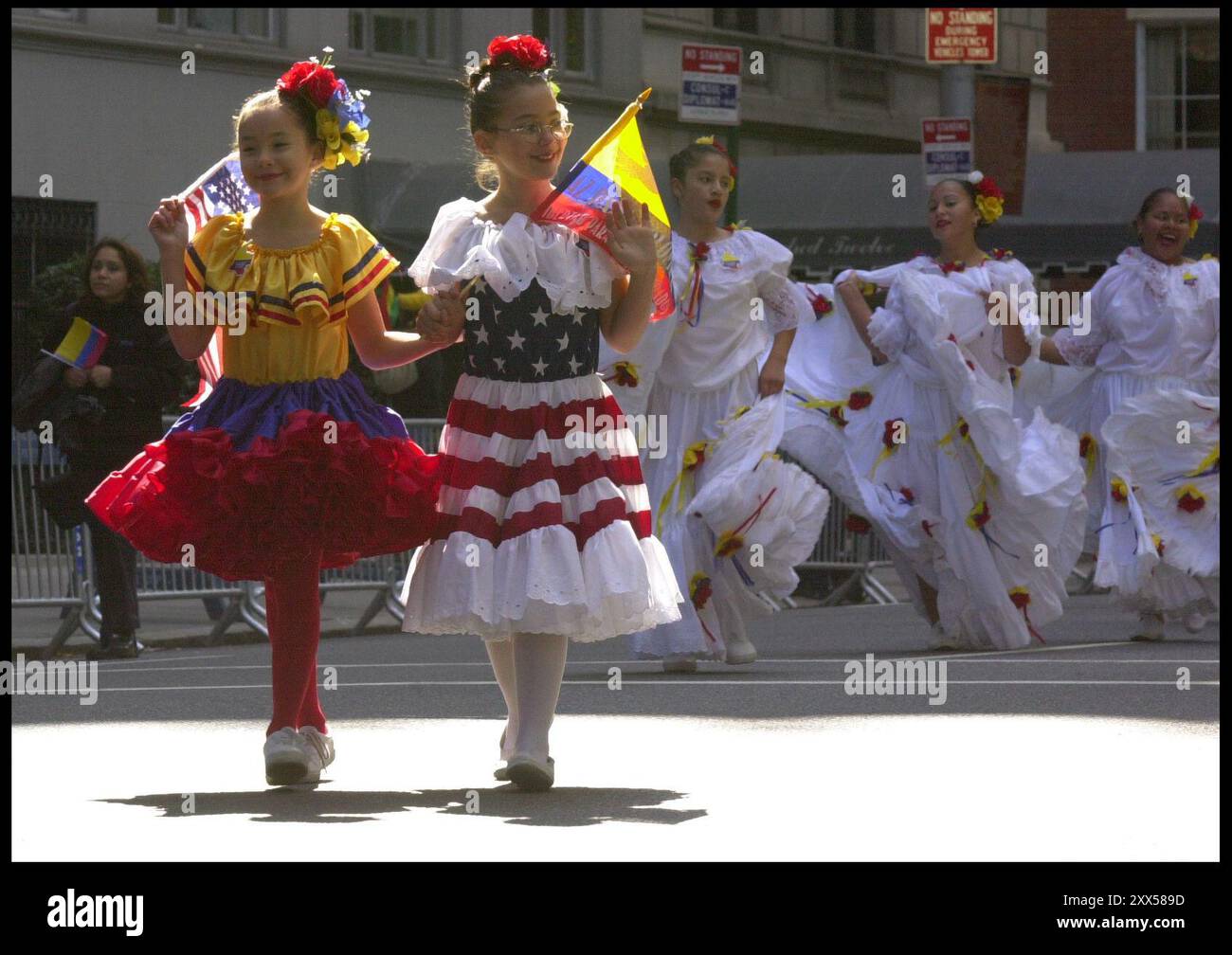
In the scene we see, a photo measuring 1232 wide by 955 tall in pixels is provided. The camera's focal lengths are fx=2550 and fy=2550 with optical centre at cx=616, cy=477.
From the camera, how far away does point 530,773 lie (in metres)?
6.82

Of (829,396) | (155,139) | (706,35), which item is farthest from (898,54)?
(829,396)

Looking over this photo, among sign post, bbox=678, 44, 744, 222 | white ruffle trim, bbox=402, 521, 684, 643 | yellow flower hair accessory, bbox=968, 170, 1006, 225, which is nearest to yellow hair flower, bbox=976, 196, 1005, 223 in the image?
yellow flower hair accessory, bbox=968, 170, 1006, 225

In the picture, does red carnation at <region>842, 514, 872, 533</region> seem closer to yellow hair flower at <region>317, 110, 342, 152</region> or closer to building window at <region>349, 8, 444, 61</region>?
yellow hair flower at <region>317, 110, 342, 152</region>

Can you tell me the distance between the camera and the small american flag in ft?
24.5

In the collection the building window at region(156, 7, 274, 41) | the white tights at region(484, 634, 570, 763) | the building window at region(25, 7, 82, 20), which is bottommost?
the white tights at region(484, 634, 570, 763)

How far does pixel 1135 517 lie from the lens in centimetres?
1265

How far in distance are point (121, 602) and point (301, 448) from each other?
639 centimetres

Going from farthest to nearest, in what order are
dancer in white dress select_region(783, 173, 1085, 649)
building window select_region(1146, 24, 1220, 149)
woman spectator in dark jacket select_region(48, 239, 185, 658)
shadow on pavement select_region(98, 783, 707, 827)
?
building window select_region(1146, 24, 1220, 149)
woman spectator in dark jacket select_region(48, 239, 185, 658)
dancer in white dress select_region(783, 173, 1085, 649)
shadow on pavement select_region(98, 783, 707, 827)

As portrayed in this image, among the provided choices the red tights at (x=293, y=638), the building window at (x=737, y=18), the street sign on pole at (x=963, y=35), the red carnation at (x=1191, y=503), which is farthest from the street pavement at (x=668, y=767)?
the building window at (x=737, y=18)

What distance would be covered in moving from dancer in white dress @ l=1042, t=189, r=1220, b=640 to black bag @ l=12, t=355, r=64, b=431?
507 cm

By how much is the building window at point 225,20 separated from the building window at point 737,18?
26.1 ft

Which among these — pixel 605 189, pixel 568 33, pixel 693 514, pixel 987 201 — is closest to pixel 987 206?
pixel 987 201

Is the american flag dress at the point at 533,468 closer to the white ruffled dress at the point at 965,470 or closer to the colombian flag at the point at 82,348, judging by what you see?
the white ruffled dress at the point at 965,470
